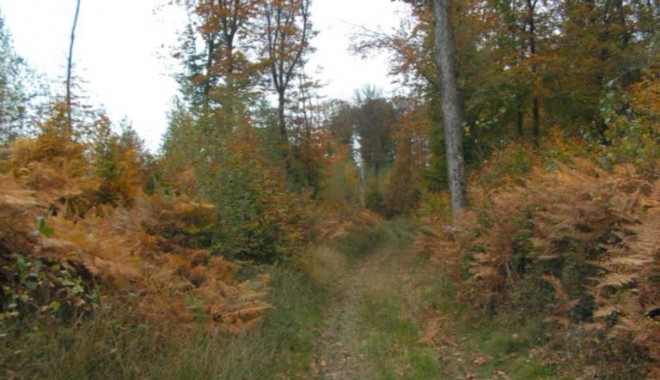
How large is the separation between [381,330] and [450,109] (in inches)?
238

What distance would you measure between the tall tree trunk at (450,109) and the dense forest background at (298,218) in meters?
0.45

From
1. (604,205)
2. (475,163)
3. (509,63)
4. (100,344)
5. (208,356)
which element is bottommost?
(208,356)

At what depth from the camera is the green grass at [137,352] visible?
13.4ft

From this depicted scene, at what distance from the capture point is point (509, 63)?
21062 millimetres

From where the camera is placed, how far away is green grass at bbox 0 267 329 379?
161 inches

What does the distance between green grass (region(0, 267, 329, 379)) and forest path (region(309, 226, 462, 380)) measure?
80 cm

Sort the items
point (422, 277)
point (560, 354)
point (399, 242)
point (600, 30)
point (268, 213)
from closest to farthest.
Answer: point (560, 354) → point (268, 213) → point (422, 277) → point (600, 30) → point (399, 242)

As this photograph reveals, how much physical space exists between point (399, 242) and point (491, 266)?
18113mm

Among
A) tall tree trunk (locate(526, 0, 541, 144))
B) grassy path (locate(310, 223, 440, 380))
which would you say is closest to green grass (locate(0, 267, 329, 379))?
grassy path (locate(310, 223, 440, 380))

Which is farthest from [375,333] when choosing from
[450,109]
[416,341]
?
[450,109]

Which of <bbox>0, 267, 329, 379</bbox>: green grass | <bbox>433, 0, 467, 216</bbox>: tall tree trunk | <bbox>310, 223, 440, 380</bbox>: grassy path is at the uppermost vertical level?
<bbox>433, 0, 467, 216</bbox>: tall tree trunk

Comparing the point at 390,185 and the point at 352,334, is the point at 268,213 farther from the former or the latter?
the point at 390,185

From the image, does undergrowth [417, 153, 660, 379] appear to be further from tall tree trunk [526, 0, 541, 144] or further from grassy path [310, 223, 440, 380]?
tall tree trunk [526, 0, 541, 144]

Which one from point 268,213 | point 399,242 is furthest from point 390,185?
point 268,213
